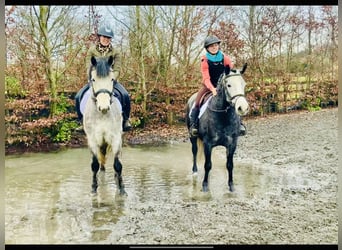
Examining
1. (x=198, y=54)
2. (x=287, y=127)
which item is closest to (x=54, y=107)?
(x=198, y=54)

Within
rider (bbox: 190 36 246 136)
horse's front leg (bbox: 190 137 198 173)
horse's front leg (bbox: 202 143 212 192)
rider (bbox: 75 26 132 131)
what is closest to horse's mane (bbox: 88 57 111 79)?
rider (bbox: 75 26 132 131)

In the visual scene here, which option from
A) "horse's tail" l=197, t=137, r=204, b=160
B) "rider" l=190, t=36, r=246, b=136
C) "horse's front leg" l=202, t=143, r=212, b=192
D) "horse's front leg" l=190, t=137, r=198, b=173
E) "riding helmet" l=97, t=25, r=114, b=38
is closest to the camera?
"riding helmet" l=97, t=25, r=114, b=38

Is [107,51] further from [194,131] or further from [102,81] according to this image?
[194,131]

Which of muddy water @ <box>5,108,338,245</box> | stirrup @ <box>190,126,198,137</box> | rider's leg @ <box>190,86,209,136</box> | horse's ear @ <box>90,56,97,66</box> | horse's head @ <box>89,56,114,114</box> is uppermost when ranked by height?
horse's ear @ <box>90,56,97,66</box>

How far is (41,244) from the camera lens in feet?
9.30

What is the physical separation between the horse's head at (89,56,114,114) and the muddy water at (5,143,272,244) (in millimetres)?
862

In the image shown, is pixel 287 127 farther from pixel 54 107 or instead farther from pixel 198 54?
pixel 54 107

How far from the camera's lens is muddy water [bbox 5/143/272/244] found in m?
3.06

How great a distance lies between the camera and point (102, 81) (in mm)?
3328

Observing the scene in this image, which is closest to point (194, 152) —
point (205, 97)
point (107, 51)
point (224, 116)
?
point (205, 97)

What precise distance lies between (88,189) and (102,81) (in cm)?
112

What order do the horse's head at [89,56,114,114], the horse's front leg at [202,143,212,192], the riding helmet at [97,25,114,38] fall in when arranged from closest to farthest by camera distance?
the horse's head at [89,56,114,114], the riding helmet at [97,25,114,38], the horse's front leg at [202,143,212,192]

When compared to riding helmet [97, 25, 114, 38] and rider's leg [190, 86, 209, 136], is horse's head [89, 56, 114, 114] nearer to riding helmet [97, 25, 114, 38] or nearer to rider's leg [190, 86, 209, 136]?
riding helmet [97, 25, 114, 38]

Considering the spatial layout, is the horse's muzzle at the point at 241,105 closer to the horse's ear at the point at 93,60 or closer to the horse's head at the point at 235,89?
the horse's head at the point at 235,89
